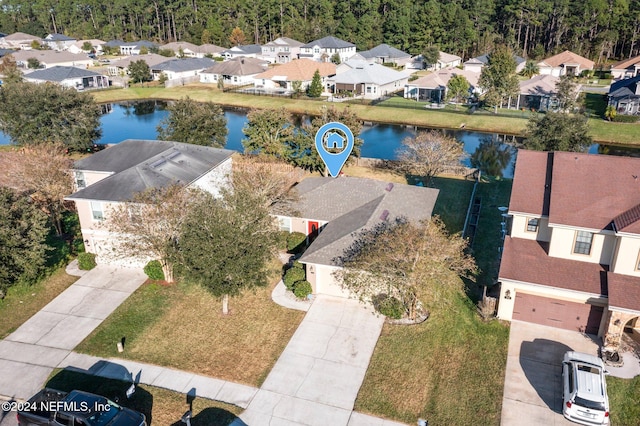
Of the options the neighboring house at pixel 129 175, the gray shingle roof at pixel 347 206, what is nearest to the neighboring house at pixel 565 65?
the gray shingle roof at pixel 347 206

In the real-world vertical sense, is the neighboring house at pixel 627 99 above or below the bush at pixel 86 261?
above

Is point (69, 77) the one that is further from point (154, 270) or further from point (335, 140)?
point (154, 270)

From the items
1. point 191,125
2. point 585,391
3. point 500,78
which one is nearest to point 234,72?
point 500,78

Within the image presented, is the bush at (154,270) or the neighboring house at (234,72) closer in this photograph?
the bush at (154,270)

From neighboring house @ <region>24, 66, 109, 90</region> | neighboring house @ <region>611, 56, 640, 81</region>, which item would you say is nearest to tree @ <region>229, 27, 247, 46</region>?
neighboring house @ <region>24, 66, 109, 90</region>

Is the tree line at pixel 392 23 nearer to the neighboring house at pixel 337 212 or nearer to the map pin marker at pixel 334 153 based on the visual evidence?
the map pin marker at pixel 334 153
